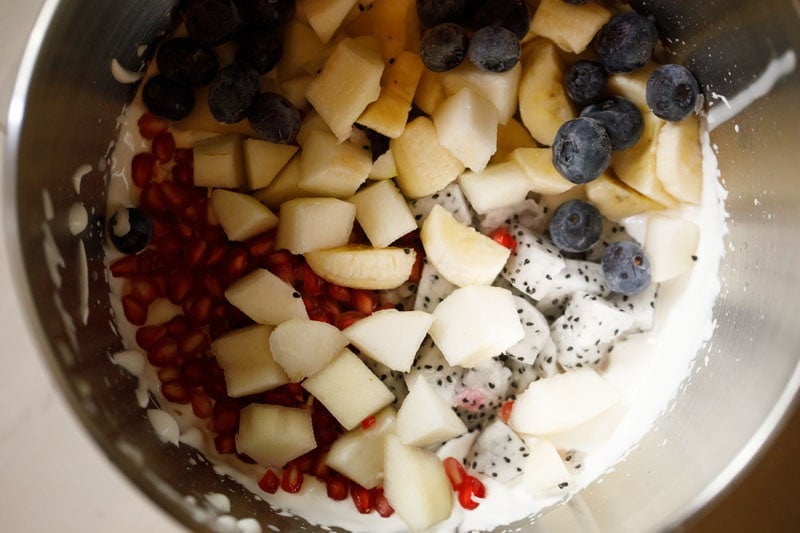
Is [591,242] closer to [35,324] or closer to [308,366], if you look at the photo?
[308,366]

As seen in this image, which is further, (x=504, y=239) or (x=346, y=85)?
(x=504, y=239)

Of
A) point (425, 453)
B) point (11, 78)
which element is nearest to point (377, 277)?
point (425, 453)

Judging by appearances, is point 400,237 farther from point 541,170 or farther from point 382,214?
point 541,170

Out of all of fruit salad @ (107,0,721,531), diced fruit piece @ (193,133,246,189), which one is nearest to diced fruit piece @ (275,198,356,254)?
fruit salad @ (107,0,721,531)

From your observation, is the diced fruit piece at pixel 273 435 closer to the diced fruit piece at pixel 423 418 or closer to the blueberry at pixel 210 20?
the diced fruit piece at pixel 423 418

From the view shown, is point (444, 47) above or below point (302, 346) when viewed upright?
above

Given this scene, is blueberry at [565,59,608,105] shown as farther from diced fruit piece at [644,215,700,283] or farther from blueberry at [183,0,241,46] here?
blueberry at [183,0,241,46]

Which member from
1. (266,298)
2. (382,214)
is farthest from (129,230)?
(382,214)
